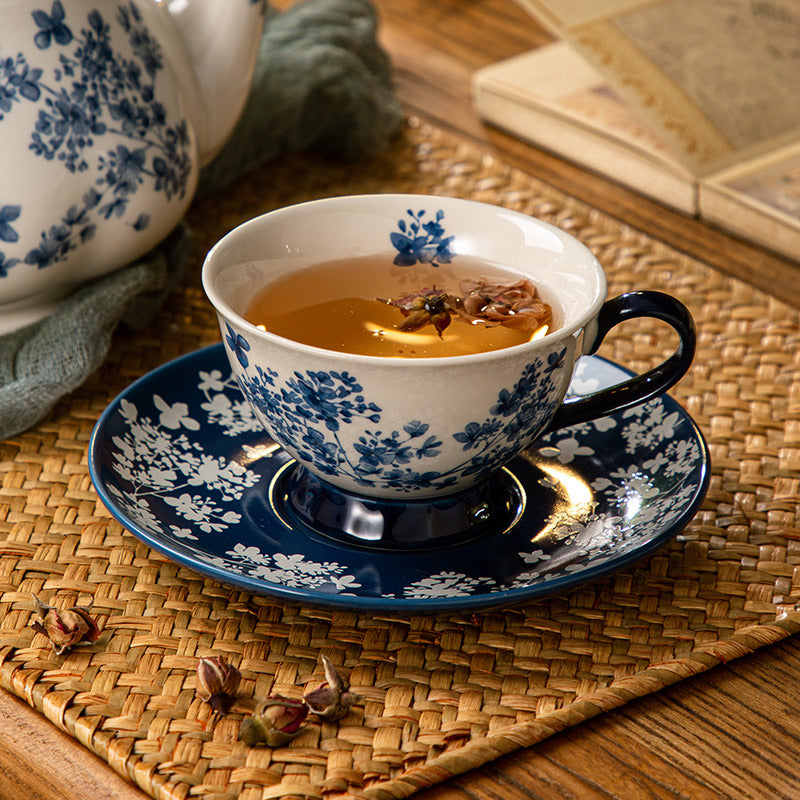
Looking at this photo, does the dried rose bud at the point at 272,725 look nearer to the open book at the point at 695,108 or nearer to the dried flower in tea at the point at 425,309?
the dried flower in tea at the point at 425,309

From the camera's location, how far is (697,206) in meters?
0.90

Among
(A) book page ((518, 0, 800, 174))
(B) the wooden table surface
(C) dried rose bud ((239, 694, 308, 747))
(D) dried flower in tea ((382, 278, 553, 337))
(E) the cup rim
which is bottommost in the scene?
(B) the wooden table surface

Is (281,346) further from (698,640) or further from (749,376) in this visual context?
(749,376)

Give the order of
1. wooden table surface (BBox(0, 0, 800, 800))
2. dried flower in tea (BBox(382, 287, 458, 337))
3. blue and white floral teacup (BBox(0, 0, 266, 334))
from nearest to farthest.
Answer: wooden table surface (BBox(0, 0, 800, 800)), dried flower in tea (BBox(382, 287, 458, 337)), blue and white floral teacup (BBox(0, 0, 266, 334))

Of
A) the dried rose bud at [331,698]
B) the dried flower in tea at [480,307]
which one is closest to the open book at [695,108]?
the dried flower in tea at [480,307]

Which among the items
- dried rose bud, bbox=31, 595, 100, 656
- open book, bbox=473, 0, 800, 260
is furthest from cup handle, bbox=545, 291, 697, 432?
open book, bbox=473, 0, 800, 260

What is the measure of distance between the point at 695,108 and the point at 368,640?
0.61m

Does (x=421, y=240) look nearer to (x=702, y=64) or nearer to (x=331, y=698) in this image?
(x=331, y=698)

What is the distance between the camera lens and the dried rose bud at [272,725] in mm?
432

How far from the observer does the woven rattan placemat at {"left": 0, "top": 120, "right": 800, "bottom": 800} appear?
432 mm

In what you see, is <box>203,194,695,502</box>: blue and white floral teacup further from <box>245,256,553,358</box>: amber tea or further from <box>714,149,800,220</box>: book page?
<box>714,149,800,220</box>: book page

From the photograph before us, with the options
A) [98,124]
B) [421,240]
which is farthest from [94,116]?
[421,240]

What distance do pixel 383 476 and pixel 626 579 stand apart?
130 mm

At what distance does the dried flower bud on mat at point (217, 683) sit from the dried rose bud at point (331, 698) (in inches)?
1.2
